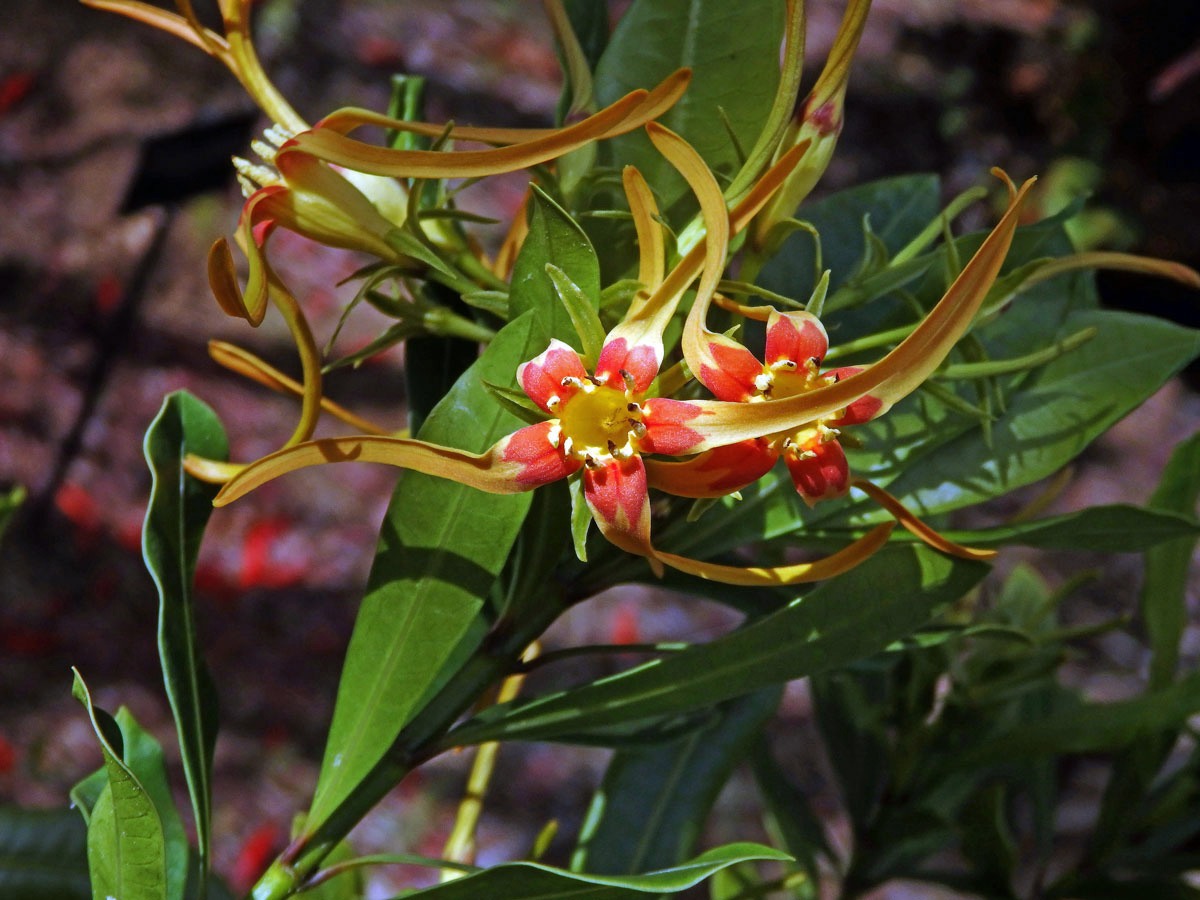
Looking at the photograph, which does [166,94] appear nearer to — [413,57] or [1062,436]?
[413,57]

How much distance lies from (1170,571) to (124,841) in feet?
2.49

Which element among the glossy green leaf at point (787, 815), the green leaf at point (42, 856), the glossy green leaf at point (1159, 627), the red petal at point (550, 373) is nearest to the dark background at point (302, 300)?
the glossy green leaf at point (1159, 627)

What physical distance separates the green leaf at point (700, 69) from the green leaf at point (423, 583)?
129mm

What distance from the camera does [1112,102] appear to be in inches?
105

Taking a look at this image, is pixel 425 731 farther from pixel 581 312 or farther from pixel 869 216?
pixel 869 216

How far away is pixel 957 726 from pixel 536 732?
41cm

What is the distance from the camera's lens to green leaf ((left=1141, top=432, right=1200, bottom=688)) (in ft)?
2.32

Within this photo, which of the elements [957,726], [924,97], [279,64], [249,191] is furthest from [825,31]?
[249,191]

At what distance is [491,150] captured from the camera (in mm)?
371

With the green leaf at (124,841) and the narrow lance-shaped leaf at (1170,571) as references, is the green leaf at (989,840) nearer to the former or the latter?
the narrow lance-shaped leaf at (1170,571)

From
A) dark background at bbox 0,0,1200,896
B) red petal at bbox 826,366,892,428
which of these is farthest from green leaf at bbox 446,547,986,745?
dark background at bbox 0,0,1200,896

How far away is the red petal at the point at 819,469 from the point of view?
0.38 m

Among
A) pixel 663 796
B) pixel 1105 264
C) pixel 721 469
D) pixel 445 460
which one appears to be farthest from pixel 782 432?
pixel 663 796

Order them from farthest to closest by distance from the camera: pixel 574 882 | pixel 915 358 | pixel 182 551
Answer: pixel 182 551, pixel 574 882, pixel 915 358
